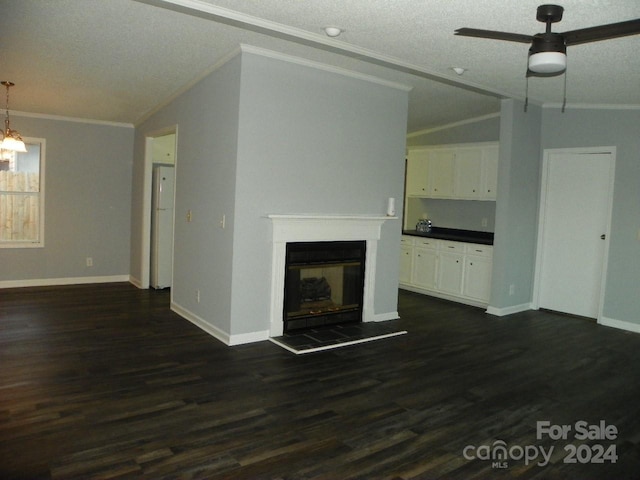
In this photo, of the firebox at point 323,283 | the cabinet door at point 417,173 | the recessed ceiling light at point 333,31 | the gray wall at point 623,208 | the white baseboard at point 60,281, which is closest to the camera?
the recessed ceiling light at point 333,31

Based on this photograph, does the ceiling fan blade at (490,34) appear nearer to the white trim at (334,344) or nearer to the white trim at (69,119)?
the white trim at (334,344)

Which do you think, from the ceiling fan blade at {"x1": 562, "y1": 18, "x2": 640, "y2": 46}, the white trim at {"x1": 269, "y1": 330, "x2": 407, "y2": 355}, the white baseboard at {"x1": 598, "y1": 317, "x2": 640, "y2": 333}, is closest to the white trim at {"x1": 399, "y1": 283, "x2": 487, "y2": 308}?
the white baseboard at {"x1": 598, "y1": 317, "x2": 640, "y2": 333}

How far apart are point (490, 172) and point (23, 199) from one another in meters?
6.61

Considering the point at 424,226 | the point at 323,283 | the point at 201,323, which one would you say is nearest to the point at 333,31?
the point at 323,283

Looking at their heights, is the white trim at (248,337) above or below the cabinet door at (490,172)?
below

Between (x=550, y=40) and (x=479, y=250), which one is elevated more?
(x=550, y=40)

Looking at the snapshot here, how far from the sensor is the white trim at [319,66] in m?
4.32

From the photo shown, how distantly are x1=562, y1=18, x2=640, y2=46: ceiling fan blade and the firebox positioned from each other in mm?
2912

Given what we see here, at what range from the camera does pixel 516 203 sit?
19.8 feet

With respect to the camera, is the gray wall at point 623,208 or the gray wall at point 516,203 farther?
the gray wall at point 516,203

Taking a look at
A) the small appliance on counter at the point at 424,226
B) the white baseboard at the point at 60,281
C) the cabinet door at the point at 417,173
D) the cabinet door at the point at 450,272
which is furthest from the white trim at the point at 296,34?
the white baseboard at the point at 60,281

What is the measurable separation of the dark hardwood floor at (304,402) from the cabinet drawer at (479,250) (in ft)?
Result: 4.02

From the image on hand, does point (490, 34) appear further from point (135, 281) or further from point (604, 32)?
point (135, 281)

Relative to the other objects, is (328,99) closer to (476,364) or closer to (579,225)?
(476,364)
